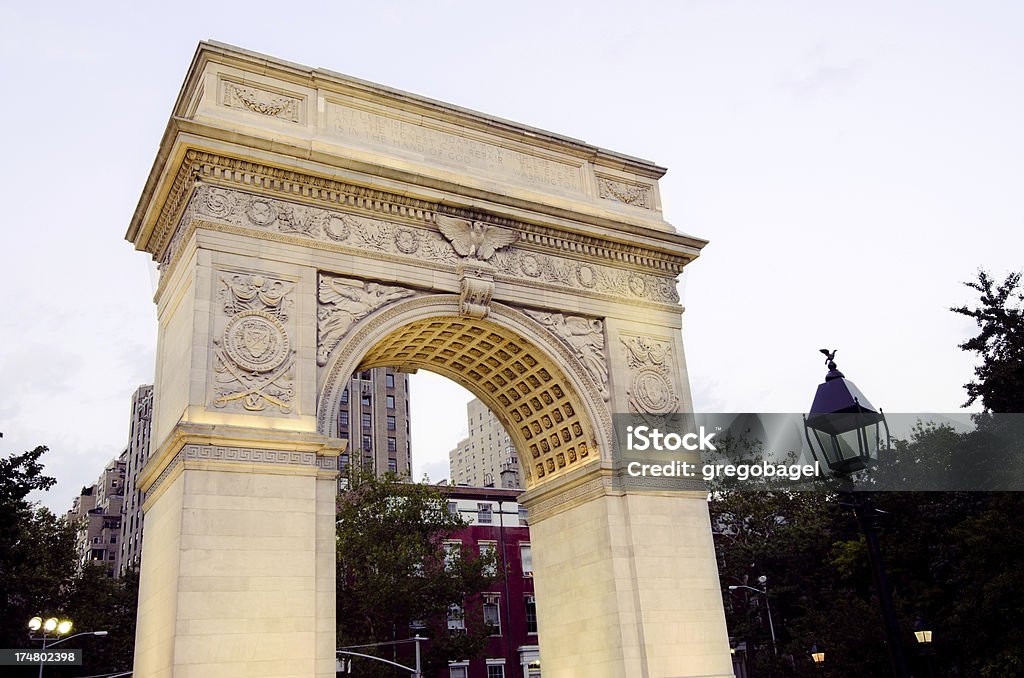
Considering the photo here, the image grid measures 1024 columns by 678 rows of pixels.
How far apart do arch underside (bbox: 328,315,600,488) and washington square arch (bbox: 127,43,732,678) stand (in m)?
0.08

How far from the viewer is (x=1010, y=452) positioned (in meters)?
30.0

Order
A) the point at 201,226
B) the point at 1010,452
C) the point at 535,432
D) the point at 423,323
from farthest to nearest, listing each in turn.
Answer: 1. the point at 1010,452
2. the point at 535,432
3. the point at 423,323
4. the point at 201,226

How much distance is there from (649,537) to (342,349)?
847 centimetres

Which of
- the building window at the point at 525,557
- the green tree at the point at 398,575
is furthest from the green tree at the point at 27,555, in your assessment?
the building window at the point at 525,557

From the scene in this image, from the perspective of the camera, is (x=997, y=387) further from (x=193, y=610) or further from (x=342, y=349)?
(x=193, y=610)

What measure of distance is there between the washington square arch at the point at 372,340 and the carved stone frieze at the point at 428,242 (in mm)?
58

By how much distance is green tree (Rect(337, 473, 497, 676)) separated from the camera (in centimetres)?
3938

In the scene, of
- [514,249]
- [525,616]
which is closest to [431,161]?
[514,249]

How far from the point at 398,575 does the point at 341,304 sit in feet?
73.8

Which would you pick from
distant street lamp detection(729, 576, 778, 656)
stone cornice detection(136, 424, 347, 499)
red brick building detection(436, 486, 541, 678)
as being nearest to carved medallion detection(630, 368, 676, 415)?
stone cornice detection(136, 424, 347, 499)

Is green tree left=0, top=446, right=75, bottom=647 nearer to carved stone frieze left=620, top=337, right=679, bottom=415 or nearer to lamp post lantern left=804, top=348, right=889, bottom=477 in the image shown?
carved stone frieze left=620, top=337, right=679, bottom=415

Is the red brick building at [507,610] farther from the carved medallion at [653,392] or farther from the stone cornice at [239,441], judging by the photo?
the stone cornice at [239,441]

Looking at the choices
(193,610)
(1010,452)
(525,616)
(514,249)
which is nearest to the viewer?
(193,610)

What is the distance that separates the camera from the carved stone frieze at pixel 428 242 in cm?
1928
